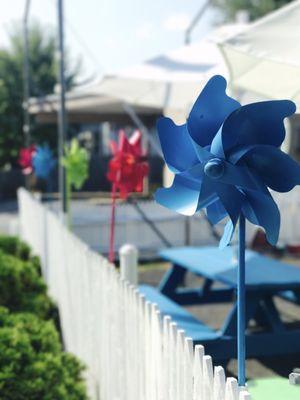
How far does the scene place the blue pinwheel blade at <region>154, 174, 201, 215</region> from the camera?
2.83 metres

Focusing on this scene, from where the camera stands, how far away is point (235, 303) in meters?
5.77

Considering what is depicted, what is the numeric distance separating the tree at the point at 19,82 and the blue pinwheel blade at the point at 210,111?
2324 centimetres

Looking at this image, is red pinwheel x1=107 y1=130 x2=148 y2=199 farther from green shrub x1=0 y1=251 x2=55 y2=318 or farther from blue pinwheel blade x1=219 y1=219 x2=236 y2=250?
blue pinwheel blade x1=219 y1=219 x2=236 y2=250

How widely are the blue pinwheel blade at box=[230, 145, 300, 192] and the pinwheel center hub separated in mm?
70

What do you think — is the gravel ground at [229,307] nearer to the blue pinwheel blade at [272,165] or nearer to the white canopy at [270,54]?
the white canopy at [270,54]

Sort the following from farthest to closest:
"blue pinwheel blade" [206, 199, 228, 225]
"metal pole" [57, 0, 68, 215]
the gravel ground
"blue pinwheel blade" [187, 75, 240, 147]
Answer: "metal pole" [57, 0, 68, 215] < the gravel ground < "blue pinwheel blade" [206, 199, 228, 225] < "blue pinwheel blade" [187, 75, 240, 147]

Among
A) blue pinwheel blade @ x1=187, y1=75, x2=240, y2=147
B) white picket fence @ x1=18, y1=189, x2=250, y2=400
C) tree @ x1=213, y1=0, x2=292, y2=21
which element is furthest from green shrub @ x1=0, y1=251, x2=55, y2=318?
tree @ x1=213, y1=0, x2=292, y2=21

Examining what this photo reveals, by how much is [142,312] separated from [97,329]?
1491mm

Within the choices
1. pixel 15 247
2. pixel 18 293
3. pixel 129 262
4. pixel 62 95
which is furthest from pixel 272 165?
pixel 15 247

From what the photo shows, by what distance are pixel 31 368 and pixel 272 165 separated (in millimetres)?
A: 2266

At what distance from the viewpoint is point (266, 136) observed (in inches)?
104

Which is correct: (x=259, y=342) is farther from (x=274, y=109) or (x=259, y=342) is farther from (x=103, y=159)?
(x=103, y=159)

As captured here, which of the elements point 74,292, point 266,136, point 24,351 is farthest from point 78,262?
point 266,136

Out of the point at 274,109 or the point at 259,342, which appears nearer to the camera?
the point at 274,109
